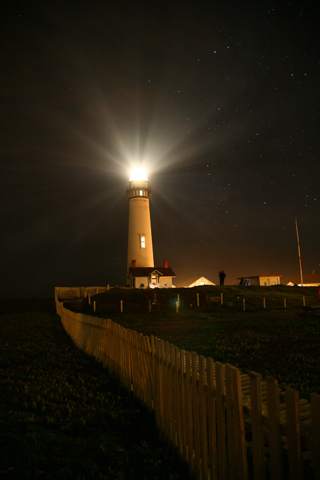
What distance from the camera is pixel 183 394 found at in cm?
396

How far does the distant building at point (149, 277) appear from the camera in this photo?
146ft

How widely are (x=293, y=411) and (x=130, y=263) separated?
150ft

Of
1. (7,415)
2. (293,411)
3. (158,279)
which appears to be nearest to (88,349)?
(7,415)

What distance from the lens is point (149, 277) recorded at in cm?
4472

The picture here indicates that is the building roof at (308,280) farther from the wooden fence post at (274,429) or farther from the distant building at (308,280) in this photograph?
the wooden fence post at (274,429)

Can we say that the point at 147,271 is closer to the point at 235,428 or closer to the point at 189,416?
the point at 189,416

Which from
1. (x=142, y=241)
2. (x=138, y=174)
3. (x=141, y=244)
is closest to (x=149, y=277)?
(x=141, y=244)

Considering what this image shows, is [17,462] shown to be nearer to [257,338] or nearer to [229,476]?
[229,476]

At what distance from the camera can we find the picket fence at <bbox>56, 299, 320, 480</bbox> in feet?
8.07

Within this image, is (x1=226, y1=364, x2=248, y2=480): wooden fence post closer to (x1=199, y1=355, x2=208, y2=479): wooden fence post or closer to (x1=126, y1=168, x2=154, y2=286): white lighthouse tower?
(x1=199, y1=355, x2=208, y2=479): wooden fence post

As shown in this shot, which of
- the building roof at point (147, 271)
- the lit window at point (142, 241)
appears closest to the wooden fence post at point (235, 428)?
the building roof at point (147, 271)

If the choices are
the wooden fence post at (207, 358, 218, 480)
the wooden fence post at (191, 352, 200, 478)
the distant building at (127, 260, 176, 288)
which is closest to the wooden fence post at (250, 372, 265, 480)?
the wooden fence post at (207, 358, 218, 480)

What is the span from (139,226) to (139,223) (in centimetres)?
48

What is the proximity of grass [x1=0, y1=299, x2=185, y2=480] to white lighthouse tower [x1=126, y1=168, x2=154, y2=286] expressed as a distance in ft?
130
